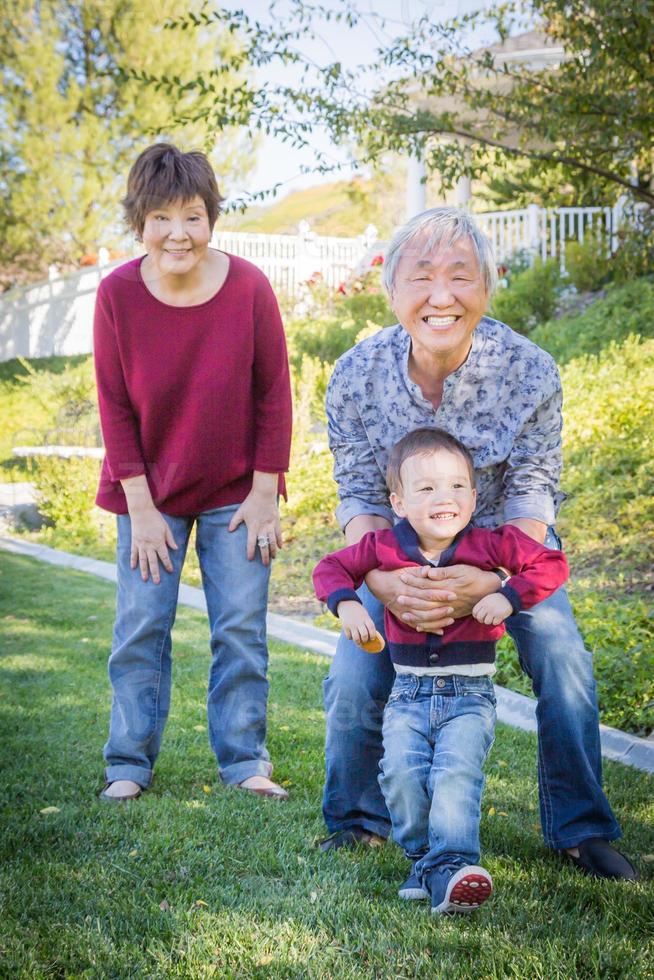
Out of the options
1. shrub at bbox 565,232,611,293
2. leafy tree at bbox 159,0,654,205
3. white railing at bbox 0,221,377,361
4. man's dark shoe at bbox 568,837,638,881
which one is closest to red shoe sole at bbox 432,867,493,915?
man's dark shoe at bbox 568,837,638,881

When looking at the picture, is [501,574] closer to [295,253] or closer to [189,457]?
[189,457]

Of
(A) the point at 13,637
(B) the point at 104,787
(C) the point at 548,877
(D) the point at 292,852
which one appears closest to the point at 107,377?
(B) the point at 104,787

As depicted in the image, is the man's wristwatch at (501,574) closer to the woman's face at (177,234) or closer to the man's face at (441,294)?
the man's face at (441,294)

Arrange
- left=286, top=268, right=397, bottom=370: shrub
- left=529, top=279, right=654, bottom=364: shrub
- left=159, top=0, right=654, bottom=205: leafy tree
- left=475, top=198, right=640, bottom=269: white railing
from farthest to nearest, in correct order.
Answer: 1. left=475, top=198, right=640, bottom=269: white railing
2. left=286, top=268, right=397, bottom=370: shrub
3. left=529, top=279, right=654, bottom=364: shrub
4. left=159, top=0, right=654, bottom=205: leafy tree

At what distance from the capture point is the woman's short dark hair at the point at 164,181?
2869 millimetres

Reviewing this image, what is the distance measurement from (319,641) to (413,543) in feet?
9.45

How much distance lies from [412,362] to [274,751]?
61.6 inches

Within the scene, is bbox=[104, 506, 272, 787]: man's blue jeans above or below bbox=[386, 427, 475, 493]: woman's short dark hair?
below

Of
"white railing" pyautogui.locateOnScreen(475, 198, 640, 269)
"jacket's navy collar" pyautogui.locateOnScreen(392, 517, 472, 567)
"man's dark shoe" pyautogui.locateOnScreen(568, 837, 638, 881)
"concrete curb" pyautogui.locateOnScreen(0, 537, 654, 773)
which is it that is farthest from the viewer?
"white railing" pyautogui.locateOnScreen(475, 198, 640, 269)

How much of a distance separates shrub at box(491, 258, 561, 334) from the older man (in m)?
7.86

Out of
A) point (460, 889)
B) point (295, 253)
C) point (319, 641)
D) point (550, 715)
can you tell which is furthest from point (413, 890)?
point (295, 253)

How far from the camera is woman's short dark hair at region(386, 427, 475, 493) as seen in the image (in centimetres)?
248

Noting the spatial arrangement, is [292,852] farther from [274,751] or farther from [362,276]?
[362,276]

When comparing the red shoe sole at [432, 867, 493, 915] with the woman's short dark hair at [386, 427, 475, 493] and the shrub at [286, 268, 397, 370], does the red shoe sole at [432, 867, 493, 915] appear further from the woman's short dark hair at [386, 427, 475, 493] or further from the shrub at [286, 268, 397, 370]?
the shrub at [286, 268, 397, 370]
